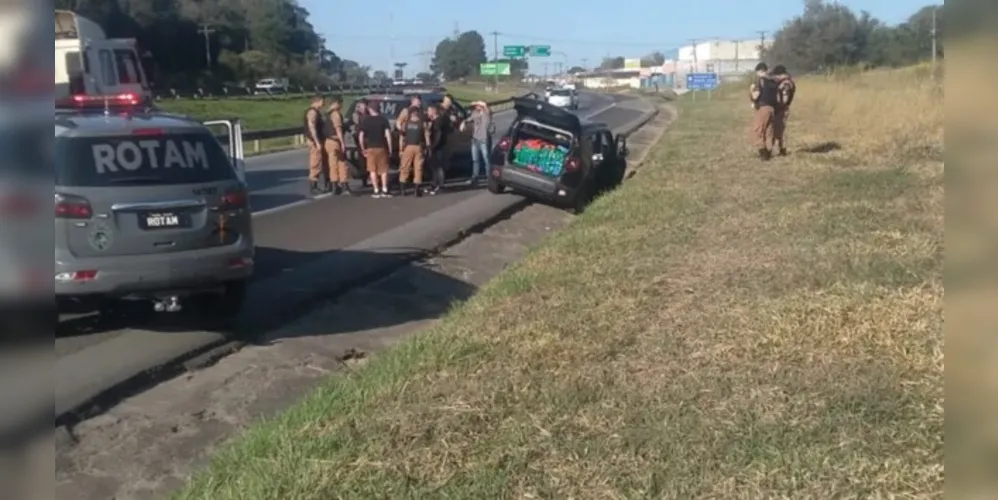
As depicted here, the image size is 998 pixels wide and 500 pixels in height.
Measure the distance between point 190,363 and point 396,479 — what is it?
3977 mm

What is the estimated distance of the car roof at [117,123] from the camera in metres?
8.99

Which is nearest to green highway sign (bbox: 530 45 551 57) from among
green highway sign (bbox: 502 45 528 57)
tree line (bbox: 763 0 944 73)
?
green highway sign (bbox: 502 45 528 57)

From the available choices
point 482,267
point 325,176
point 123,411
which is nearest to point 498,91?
point 325,176

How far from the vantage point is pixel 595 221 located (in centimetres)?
1608

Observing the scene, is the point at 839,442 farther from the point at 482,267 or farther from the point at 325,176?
the point at 325,176

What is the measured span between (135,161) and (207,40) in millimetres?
63546

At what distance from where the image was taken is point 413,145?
22.0m

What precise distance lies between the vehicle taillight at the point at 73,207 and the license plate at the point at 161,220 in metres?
0.37

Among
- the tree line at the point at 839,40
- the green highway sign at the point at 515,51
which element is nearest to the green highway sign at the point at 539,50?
the green highway sign at the point at 515,51

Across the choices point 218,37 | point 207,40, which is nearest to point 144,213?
point 207,40

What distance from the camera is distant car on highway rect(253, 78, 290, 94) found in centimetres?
7100

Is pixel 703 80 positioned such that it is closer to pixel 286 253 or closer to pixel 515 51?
pixel 515 51

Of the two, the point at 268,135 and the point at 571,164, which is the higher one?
the point at 268,135

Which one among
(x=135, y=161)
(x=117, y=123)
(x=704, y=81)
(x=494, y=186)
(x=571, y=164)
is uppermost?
(x=704, y=81)
